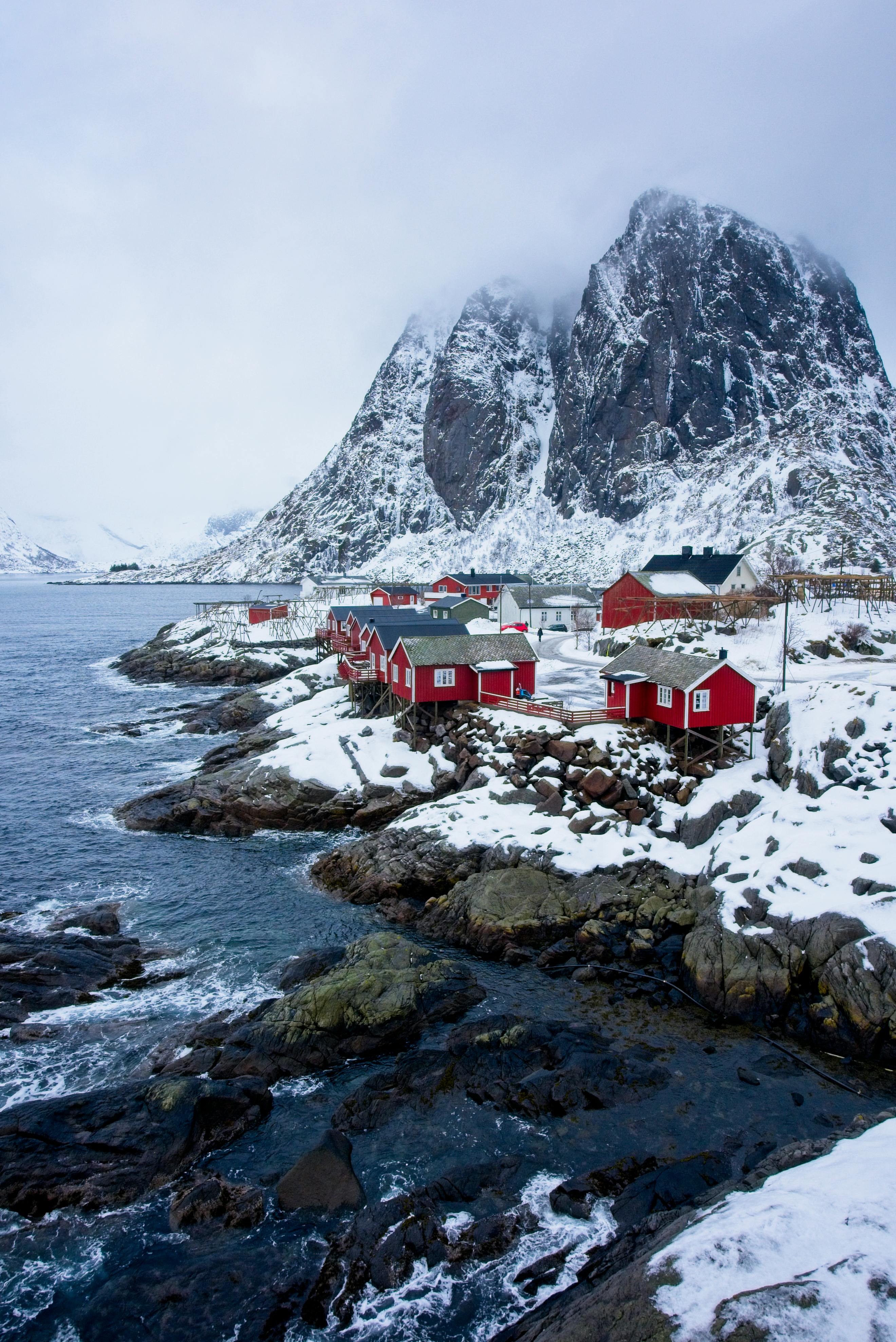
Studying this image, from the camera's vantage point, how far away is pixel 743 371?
147 meters

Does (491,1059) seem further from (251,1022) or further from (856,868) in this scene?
(856,868)

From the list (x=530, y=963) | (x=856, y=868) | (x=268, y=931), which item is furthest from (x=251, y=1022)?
(x=856, y=868)

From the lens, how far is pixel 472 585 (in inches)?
4016

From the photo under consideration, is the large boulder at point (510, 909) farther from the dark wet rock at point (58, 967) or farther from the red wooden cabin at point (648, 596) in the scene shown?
the red wooden cabin at point (648, 596)

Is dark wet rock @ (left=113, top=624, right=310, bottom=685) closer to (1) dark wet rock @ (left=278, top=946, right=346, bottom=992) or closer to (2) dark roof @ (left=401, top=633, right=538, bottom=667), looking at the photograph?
(2) dark roof @ (left=401, top=633, right=538, bottom=667)

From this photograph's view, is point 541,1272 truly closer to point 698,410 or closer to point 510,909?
point 510,909

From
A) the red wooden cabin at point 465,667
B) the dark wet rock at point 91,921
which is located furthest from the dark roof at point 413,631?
the dark wet rock at point 91,921

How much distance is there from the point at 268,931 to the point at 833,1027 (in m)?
17.3

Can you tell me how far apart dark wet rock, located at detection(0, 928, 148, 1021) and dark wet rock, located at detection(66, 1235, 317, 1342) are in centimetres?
935

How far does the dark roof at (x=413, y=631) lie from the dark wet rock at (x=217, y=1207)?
31.1 metres

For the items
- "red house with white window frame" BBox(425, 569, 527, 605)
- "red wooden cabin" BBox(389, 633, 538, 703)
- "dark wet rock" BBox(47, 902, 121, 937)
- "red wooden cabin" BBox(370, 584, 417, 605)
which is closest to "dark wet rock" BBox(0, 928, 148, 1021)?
"dark wet rock" BBox(47, 902, 121, 937)

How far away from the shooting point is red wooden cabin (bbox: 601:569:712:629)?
58938 millimetres

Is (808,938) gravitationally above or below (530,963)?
above

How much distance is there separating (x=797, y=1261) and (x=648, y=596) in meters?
54.7
